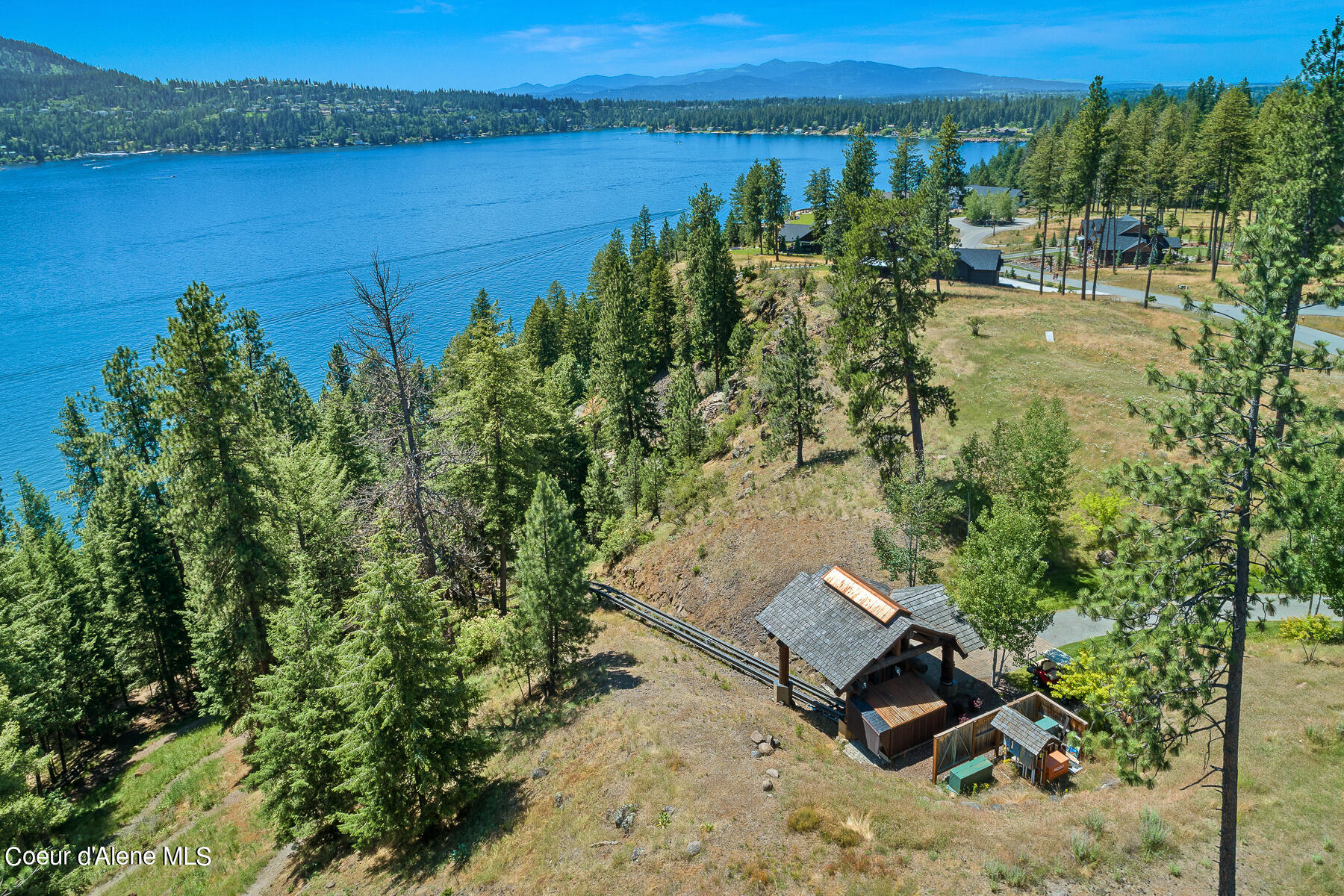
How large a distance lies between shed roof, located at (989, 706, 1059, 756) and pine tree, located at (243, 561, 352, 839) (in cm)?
1928

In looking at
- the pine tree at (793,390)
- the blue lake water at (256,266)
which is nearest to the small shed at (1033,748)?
the pine tree at (793,390)

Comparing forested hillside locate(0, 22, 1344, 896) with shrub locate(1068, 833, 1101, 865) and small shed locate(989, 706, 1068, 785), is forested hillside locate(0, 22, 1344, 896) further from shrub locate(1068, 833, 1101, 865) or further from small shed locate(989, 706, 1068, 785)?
small shed locate(989, 706, 1068, 785)

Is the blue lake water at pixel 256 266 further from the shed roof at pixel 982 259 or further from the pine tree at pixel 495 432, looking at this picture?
the pine tree at pixel 495 432

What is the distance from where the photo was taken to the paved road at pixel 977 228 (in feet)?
369

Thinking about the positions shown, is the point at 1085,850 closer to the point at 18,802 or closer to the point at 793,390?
the point at 793,390

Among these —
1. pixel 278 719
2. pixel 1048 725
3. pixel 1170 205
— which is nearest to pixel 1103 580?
pixel 1048 725

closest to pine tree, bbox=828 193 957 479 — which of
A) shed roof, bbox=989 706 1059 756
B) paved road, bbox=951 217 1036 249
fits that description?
shed roof, bbox=989 706 1059 756

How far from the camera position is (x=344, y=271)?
121 m

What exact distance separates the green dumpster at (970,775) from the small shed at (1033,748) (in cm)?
97

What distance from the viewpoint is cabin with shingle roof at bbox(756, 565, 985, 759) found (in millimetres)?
22594

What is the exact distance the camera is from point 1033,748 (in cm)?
2003

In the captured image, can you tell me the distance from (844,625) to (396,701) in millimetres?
13998

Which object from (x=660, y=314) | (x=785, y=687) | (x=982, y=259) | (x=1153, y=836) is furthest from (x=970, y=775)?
(x=982, y=259)

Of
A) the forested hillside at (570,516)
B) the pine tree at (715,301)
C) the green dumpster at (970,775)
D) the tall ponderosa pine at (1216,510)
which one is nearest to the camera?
the tall ponderosa pine at (1216,510)
